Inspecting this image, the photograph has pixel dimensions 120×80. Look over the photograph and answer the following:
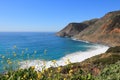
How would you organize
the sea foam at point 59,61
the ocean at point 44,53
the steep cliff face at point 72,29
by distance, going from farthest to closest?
the steep cliff face at point 72,29
the ocean at point 44,53
the sea foam at point 59,61

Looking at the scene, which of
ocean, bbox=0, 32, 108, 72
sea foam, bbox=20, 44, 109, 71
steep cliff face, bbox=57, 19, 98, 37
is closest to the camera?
sea foam, bbox=20, 44, 109, 71

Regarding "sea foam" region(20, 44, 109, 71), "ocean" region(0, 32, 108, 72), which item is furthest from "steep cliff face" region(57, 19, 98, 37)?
"sea foam" region(20, 44, 109, 71)

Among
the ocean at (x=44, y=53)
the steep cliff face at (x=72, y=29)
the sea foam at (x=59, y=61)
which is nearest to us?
the sea foam at (x=59, y=61)

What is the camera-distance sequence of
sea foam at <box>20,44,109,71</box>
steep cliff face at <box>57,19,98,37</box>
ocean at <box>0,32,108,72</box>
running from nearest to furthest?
sea foam at <box>20,44,109,71</box>
ocean at <box>0,32,108,72</box>
steep cliff face at <box>57,19,98,37</box>

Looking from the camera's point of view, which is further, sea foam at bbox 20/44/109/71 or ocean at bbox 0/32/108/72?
ocean at bbox 0/32/108/72

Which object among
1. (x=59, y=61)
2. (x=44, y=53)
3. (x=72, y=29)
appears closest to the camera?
(x=44, y=53)

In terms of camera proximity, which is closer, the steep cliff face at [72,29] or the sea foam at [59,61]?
the sea foam at [59,61]

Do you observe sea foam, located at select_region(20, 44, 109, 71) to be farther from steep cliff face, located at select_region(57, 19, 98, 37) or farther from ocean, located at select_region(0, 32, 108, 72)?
steep cliff face, located at select_region(57, 19, 98, 37)

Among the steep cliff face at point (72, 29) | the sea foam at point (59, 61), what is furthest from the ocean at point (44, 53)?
the steep cliff face at point (72, 29)

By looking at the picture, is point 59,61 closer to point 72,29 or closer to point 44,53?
point 44,53

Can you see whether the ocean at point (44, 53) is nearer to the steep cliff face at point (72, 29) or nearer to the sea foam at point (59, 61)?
the sea foam at point (59, 61)

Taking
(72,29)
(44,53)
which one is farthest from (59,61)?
(72,29)
